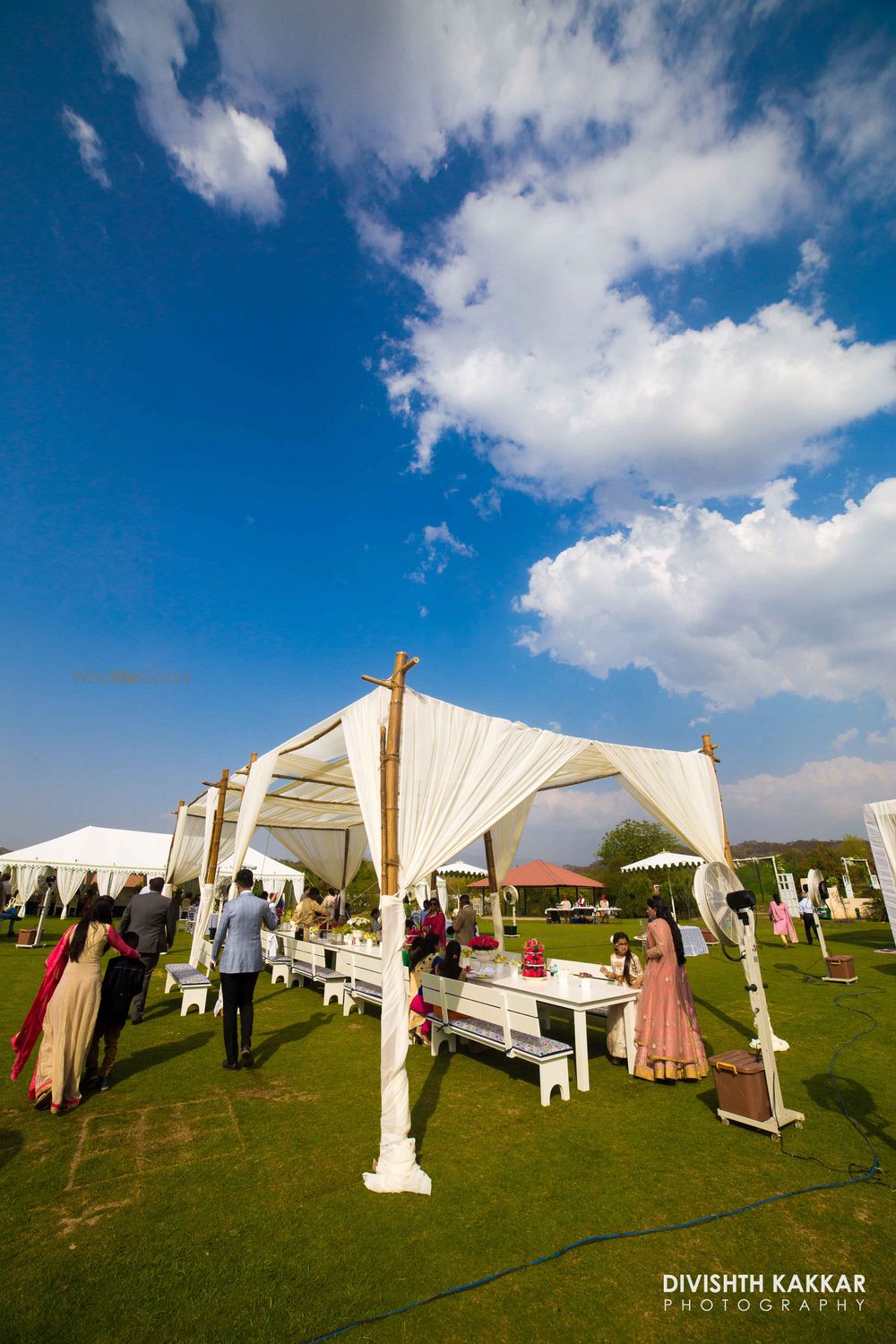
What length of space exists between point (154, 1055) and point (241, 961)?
1.67 metres

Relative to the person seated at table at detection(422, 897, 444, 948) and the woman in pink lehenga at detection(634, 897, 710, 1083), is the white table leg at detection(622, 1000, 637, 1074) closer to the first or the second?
the woman in pink lehenga at detection(634, 897, 710, 1083)

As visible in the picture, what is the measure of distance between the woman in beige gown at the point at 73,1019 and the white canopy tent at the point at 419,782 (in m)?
2.41

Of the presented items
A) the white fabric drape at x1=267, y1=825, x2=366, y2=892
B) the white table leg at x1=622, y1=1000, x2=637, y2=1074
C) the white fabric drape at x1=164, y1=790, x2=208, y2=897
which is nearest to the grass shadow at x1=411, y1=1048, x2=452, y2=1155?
the white table leg at x1=622, y1=1000, x2=637, y2=1074

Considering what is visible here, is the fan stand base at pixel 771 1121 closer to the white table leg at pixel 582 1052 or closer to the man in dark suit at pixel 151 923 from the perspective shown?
the white table leg at pixel 582 1052

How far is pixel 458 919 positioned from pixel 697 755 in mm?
4349

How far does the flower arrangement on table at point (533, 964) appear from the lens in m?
6.76

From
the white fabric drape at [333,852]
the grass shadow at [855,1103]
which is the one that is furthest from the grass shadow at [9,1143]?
the white fabric drape at [333,852]

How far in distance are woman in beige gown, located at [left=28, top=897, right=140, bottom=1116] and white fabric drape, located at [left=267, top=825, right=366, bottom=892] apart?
1036 centimetres

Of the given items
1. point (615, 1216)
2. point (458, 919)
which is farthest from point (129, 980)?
point (458, 919)

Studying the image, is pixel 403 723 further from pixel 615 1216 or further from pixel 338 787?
pixel 338 787

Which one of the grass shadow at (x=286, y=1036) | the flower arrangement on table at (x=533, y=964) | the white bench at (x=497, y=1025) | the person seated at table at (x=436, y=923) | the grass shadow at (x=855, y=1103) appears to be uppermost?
the person seated at table at (x=436, y=923)

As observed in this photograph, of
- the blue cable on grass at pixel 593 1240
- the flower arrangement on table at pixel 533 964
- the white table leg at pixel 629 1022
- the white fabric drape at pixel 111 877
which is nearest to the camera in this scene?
the blue cable on grass at pixel 593 1240

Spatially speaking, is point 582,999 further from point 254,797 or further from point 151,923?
point 151,923

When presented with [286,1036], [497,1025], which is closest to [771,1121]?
[497,1025]
